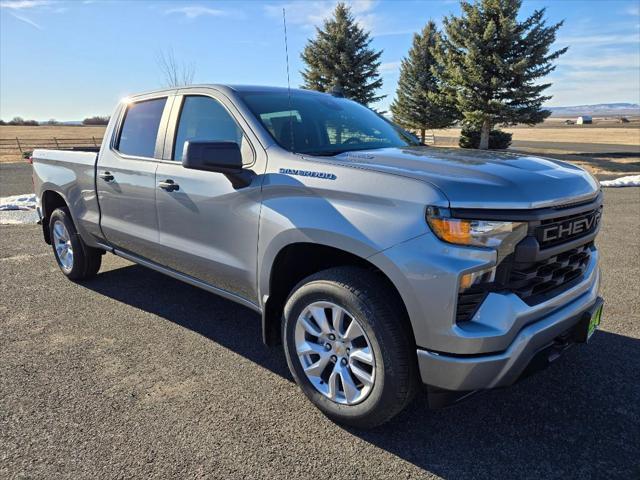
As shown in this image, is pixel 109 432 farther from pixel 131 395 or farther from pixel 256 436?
pixel 256 436

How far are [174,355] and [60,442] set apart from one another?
105 cm

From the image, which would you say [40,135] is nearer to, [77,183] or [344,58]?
[344,58]

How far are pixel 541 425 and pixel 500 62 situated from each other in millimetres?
22278

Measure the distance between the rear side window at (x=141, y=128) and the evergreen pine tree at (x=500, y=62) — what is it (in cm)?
2101

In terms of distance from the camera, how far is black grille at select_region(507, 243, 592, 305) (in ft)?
7.40

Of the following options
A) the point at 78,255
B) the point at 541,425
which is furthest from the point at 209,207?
the point at 78,255

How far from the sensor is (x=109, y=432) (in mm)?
2621

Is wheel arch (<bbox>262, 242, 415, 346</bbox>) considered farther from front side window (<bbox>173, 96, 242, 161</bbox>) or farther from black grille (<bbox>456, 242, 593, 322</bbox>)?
front side window (<bbox>173, 96, 242, 161</bbox>)

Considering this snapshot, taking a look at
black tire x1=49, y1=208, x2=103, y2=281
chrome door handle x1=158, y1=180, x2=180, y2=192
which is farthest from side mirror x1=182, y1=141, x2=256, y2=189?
→ black tire x1=49, y1=208, x2=103, y2=281

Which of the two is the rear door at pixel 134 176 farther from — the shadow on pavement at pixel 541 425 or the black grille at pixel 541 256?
the black grille at pixel 541 256

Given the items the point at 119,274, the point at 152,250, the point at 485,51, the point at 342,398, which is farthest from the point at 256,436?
the point at 485,51

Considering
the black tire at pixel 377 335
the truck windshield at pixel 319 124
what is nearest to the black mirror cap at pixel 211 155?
the truck windshield at pixel 319 124

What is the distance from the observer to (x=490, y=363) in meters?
2.17

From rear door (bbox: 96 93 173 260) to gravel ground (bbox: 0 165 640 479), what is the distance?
749 mm
